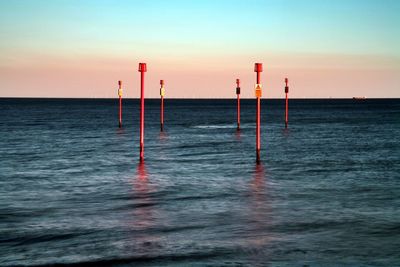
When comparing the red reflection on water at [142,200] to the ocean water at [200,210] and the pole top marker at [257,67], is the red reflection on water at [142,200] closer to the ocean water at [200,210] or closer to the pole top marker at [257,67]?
the ocean water at [200,210]

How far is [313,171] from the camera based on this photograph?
26.0 metres

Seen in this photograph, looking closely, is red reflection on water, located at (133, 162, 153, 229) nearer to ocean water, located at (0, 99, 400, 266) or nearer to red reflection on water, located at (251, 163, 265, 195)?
ocean water, located at (0, 99, 400, 266)

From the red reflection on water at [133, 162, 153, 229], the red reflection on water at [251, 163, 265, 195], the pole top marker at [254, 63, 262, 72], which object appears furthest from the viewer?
the pole top marker at [254, 63, 262, 72]

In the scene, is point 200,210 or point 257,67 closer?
point 200,210

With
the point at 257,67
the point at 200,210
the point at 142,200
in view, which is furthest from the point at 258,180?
the point at 200,210

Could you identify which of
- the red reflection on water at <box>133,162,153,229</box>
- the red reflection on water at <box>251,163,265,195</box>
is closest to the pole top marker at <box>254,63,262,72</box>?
the red reflection on water at <box>251,163,265,195</box>

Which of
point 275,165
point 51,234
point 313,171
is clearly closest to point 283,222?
point 51,234

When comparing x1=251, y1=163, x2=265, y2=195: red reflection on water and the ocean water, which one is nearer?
the ocean water

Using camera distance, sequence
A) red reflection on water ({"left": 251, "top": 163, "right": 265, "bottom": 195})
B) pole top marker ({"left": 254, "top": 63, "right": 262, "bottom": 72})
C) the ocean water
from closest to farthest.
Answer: the ocean water → red reflection on water ({"left": 251, "top": 163, "right": 265, "bottom": 195}) → pole top marker ({"left": 254, "top": 63, "right": 262, "bottom": 72})

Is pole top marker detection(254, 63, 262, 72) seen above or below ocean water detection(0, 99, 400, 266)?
above

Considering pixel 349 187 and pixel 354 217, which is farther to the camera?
pixel 349 187

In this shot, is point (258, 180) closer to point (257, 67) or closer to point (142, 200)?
point (142, 200)

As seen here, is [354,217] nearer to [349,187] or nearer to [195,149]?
[349,187]

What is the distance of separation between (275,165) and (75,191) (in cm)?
1123
